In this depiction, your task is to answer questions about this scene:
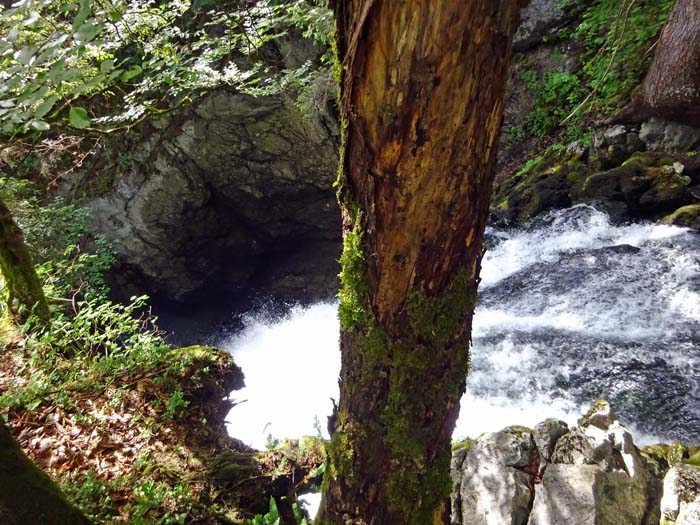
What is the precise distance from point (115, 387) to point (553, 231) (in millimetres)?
7093

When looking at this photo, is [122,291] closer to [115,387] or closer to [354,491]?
[115,387]

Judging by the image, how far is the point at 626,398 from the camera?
14.2 ft

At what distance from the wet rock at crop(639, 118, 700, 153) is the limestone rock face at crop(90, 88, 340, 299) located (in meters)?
5.60

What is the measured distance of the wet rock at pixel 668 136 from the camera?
690 cm

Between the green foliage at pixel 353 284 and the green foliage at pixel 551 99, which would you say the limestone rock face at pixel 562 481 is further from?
the green foliage at pixel 551 99

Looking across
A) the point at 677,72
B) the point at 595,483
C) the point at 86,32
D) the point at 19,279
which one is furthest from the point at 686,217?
the point at 19,279

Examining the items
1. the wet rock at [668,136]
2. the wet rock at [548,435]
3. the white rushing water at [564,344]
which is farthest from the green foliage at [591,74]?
the wet rock at [548,435]

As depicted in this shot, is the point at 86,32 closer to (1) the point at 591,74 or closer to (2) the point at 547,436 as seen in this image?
(2) the point at 547,436

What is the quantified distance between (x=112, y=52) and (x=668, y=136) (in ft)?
27.7

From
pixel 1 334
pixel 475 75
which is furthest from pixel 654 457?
pixel 1 334

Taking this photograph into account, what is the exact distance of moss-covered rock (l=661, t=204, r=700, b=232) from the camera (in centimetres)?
628

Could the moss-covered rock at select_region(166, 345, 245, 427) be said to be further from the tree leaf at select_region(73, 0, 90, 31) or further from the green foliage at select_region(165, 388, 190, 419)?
the tree leaf at select_region(73, 0, 90, 31)

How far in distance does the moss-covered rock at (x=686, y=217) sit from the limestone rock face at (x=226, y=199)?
5.78 metres

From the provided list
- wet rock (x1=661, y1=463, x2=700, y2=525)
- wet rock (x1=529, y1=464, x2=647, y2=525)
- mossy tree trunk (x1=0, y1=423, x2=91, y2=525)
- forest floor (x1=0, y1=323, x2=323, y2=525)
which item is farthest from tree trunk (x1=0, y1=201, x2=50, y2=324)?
wet rock (x1=661, y1=463, x2=700, y2=525)
